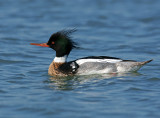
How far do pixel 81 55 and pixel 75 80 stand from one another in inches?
156

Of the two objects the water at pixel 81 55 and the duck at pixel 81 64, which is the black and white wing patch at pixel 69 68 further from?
the water at pixel 81 55

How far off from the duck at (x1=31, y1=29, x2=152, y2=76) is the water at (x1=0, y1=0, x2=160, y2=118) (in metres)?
0.28

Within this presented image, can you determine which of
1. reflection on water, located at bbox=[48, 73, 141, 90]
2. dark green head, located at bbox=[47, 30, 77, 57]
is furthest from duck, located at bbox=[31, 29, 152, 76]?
reflection on water, located at bbox=[48, 73, 141, 90]

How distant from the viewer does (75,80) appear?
10500 mm

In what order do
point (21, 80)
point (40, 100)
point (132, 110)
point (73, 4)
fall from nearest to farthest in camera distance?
point (132, 110) < point (40, 100) < point (21, 80) < point (73, 4)

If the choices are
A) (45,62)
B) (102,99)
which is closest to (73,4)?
(45,62)

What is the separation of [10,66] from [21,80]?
1.98 meters

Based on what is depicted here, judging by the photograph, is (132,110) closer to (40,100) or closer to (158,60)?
(40,100)

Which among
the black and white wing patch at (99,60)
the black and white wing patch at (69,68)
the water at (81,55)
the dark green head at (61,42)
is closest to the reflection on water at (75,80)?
the water at (81,55)

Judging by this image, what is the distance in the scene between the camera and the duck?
11078mm

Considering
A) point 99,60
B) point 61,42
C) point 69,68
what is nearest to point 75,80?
point 69,68

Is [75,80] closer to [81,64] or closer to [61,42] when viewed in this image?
[81,64]

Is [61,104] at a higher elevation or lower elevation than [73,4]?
lower

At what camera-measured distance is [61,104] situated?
8.33 metres
